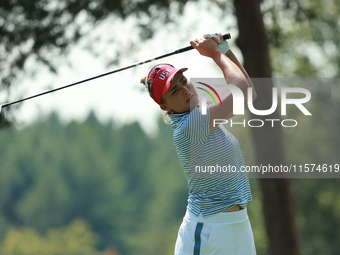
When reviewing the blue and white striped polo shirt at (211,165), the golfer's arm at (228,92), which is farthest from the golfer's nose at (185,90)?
the golfer's arm at (228,92)

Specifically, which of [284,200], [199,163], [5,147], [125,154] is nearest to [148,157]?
[125,154]

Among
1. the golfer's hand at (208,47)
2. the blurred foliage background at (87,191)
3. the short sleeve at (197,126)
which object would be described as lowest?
the blurred foliage background at (87,191)

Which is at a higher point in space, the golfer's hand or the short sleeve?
the golfer's hand

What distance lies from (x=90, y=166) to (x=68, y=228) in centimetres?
618

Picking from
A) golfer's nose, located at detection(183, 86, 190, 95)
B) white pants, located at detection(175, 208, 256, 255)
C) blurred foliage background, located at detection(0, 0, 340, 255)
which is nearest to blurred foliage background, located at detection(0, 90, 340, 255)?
blurred foliage background, located at detection(0, 0, 340, 255)

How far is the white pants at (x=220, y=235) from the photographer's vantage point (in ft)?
7.80

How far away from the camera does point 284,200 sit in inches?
223

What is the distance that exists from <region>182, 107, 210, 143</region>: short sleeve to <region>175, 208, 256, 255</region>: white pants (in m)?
0.42

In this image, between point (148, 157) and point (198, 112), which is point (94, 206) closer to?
point (148, 157)

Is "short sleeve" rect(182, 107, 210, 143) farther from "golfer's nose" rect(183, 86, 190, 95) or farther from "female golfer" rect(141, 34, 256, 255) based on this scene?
"golfer's nose" rect(183, 86, 190, 95)

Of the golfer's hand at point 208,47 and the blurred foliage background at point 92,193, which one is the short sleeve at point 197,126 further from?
the blurred foliage background at point 92,193

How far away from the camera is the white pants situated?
2.38 m

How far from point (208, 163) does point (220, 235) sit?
37cm

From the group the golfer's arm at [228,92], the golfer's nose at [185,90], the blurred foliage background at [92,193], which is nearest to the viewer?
the golfer's arm at [228,92]
